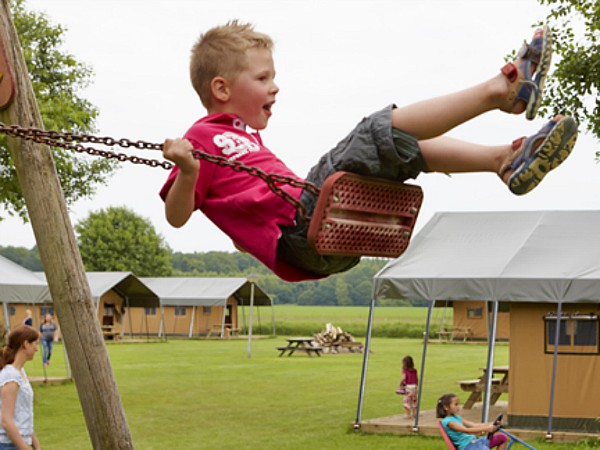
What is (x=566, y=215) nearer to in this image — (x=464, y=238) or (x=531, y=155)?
(x=464, y=238)

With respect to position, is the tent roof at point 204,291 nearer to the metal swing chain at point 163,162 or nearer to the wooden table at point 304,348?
the wooden table at point 304,348

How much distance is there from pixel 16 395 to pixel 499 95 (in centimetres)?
454

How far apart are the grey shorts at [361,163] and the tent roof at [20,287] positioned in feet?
56.1

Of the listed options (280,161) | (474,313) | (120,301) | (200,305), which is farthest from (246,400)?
(474,313)

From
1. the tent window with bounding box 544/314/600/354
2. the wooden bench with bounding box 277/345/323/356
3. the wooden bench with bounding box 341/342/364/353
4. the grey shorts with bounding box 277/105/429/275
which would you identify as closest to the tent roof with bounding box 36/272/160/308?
the wooden bench with bounding box 277/345/323/356

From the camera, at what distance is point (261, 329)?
56.2m

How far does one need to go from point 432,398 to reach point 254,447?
717 cm

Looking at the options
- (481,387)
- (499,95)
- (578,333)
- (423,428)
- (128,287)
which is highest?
(128,287)

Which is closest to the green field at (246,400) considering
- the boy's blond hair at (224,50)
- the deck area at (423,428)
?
the deck area at (423,428)

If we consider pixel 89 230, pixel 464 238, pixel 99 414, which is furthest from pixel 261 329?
pixel 99 414

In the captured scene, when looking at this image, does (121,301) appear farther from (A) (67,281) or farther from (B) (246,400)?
(A) (67,281)

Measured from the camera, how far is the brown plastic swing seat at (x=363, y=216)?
2822mm

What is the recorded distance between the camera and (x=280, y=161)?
319cm

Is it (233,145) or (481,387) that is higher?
(233,145)
